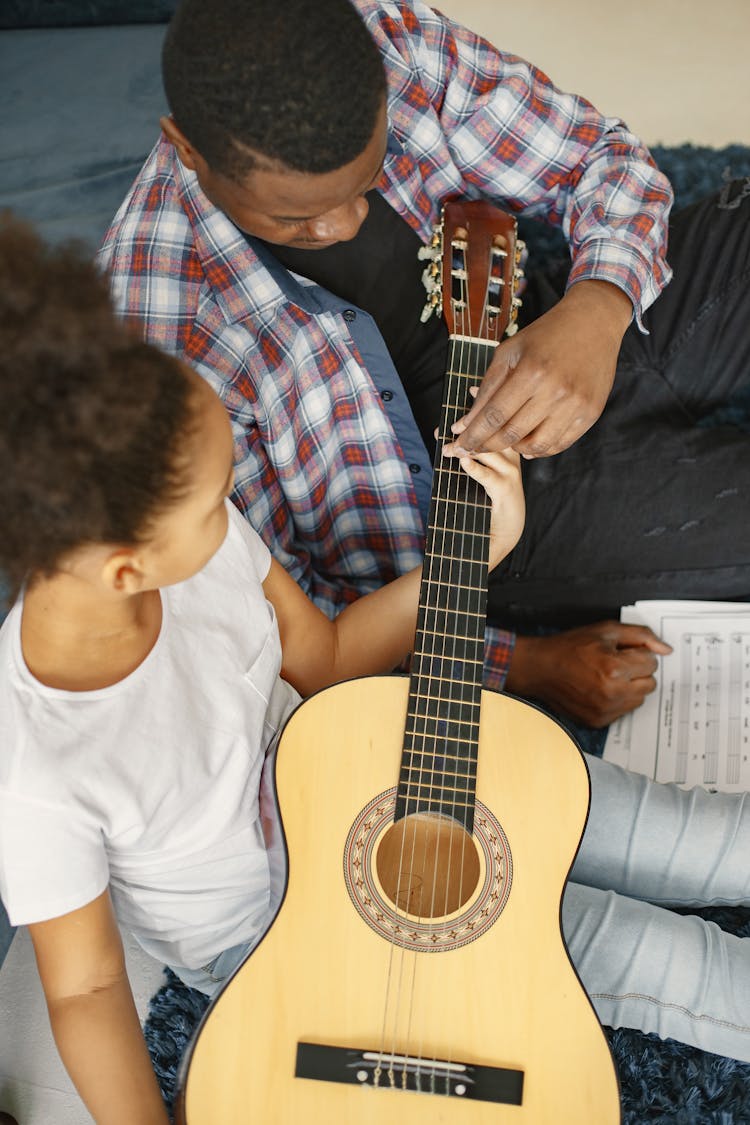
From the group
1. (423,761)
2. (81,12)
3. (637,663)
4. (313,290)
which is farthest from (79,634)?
(81,12)

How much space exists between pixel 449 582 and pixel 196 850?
1.16 feet

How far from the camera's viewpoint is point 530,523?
1.29 metres

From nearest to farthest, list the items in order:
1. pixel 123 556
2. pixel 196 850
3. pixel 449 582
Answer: pixel 123 556, pixel 196 850, pixel 449 582

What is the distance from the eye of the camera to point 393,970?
79 centimetres

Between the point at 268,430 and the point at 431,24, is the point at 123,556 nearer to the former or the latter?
the point at 268,430

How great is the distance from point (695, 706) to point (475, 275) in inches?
26.2

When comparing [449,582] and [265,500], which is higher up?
[265,500]

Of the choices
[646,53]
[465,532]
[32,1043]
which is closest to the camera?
[465,532]

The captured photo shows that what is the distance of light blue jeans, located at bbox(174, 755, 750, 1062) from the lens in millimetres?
948

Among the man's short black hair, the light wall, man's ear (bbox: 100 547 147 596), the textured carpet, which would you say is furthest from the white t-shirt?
the light wall

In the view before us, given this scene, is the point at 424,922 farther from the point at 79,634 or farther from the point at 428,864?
the point at 79,634

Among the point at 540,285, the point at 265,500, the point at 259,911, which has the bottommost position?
the point at 259,911

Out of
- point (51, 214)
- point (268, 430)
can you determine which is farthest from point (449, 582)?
point (51, 214)

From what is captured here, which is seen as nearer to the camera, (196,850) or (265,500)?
(196,850)
